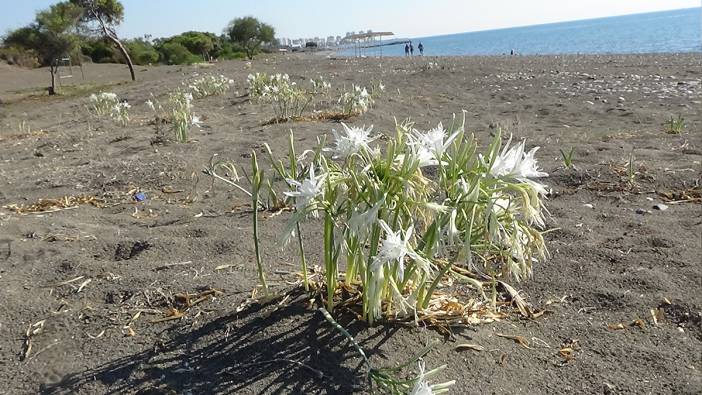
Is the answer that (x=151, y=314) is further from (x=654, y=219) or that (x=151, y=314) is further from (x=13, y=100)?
(x=13, y=100)

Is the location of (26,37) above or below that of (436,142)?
above

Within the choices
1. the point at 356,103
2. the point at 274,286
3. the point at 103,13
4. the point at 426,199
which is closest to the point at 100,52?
the point at 103,13

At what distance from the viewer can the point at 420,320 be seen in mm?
1963

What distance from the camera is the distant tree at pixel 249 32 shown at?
4650cm

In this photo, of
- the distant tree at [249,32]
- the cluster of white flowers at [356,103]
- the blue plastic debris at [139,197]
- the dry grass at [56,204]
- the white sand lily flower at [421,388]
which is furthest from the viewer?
the distant tree at [249,32]

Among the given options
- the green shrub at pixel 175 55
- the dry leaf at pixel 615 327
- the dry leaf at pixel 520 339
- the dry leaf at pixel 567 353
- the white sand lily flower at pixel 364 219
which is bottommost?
the dry leaf at pixel 567 353

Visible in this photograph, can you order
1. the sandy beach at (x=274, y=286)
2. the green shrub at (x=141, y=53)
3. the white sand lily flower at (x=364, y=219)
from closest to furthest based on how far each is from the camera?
1. the white sand lily flower at (x=364, y=219)
2. the sandy beach at (x=274, y=286)
3. the green shrub at (x=141, y=53)

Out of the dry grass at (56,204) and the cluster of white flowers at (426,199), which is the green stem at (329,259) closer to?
the cluster of white flowers at (426,199)

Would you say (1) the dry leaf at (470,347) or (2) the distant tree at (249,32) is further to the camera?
(2) the distant tree at (249,32)

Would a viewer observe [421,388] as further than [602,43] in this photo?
No

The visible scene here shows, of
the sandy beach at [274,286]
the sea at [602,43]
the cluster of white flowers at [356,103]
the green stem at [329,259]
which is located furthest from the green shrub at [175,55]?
the green stem at [329,259]

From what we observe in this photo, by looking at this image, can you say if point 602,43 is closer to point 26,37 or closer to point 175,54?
point 175,54

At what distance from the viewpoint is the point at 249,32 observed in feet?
154

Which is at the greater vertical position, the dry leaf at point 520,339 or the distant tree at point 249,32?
the distant tree at point 249,32
